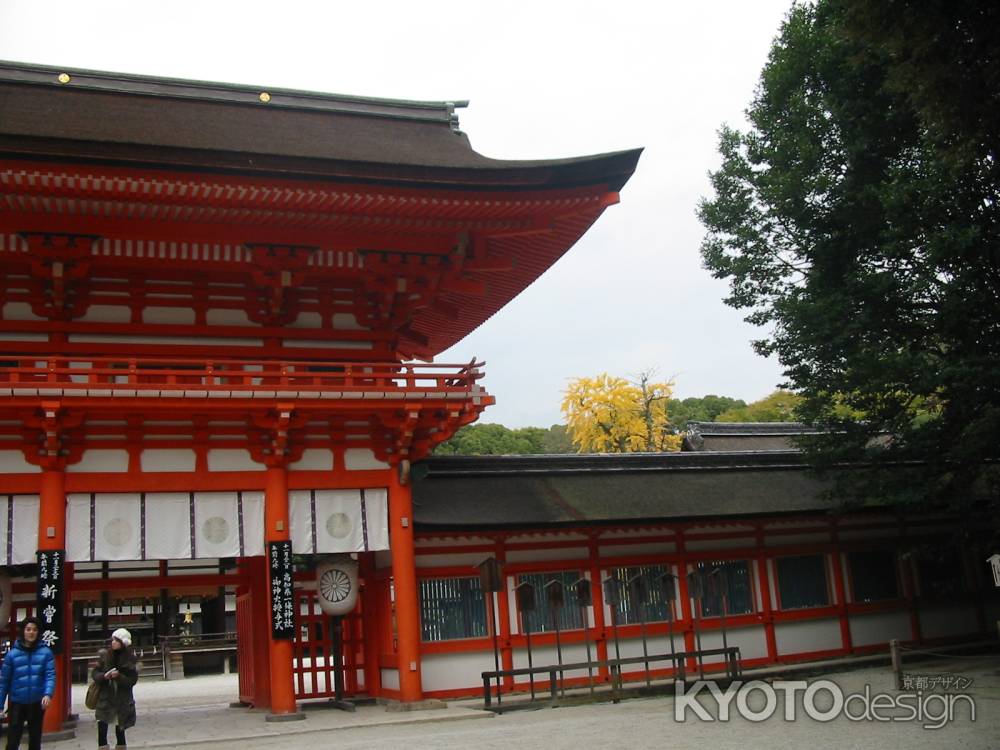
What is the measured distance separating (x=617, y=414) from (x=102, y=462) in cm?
3430

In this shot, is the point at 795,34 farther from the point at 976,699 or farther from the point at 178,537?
the point at 178,537

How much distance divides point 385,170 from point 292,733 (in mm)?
7744

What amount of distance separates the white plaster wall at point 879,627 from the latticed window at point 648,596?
4.17 m

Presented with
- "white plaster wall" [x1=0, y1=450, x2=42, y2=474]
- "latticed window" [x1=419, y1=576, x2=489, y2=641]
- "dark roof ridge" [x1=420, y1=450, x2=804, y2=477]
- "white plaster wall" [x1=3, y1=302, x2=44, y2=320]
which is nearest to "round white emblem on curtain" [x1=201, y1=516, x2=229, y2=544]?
"white plaster wall" [x1=0, y1=450, x2=42, y2=474]

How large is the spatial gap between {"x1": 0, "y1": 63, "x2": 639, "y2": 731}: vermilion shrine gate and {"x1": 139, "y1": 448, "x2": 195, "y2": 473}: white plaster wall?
30 millimetres

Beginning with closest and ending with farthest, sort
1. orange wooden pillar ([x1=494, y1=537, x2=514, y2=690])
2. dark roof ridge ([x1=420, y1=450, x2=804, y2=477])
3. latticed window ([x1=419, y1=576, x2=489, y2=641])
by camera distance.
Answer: latticed window ([x1=419, y1=576, x2=489, y2=641]) < orange wooden pillar ([x1=494, y1=537, x2=514, y2=690]) < dark roof ridge ([x1=420, y1=450, x2=804, y2=477])

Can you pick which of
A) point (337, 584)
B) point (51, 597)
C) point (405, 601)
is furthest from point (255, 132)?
point (405, 601)

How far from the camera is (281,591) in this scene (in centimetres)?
1381

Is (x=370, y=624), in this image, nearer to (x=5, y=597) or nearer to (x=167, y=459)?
(x=167, y=459)

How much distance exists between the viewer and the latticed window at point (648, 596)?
1667 centimetres

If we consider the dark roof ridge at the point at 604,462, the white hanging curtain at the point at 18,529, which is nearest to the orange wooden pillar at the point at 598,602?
the dark roof ridge at the point at 604,462

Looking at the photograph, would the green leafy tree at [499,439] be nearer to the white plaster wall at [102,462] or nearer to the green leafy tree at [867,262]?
the green leafy tree at [867,262]

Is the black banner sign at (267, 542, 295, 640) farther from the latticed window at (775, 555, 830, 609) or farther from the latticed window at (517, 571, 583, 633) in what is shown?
the latticed window at (775, 555, 830, 609)

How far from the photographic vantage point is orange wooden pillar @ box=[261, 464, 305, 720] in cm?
1351
